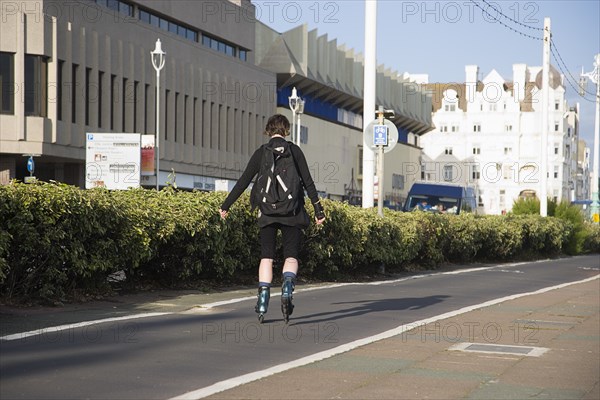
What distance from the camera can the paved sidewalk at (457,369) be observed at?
6.68m

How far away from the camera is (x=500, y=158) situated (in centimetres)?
14988

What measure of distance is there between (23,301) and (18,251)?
0.51 metres

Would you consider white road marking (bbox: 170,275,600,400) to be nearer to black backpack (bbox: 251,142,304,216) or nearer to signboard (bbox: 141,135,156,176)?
black backpack (bbox: 251,142,304,216)

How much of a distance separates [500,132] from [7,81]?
352 ft

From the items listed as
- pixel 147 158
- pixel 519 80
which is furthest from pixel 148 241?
pixel 519 80

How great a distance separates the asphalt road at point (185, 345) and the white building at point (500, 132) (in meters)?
133

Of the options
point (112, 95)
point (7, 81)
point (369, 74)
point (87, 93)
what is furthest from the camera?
point (112, 95)

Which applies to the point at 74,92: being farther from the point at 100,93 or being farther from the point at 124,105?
the point at 124,105

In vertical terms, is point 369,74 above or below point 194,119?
below

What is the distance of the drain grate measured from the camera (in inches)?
346

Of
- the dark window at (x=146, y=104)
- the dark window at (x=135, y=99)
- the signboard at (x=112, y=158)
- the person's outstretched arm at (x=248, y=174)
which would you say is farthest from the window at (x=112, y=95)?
the person's outstretched arm at (x=248, y=174)

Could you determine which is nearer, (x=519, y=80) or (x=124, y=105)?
(x=124, y=105)

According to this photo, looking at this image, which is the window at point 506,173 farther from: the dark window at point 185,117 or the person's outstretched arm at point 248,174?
the person's outstretched arm at point 248,174

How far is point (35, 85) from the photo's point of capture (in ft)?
169
